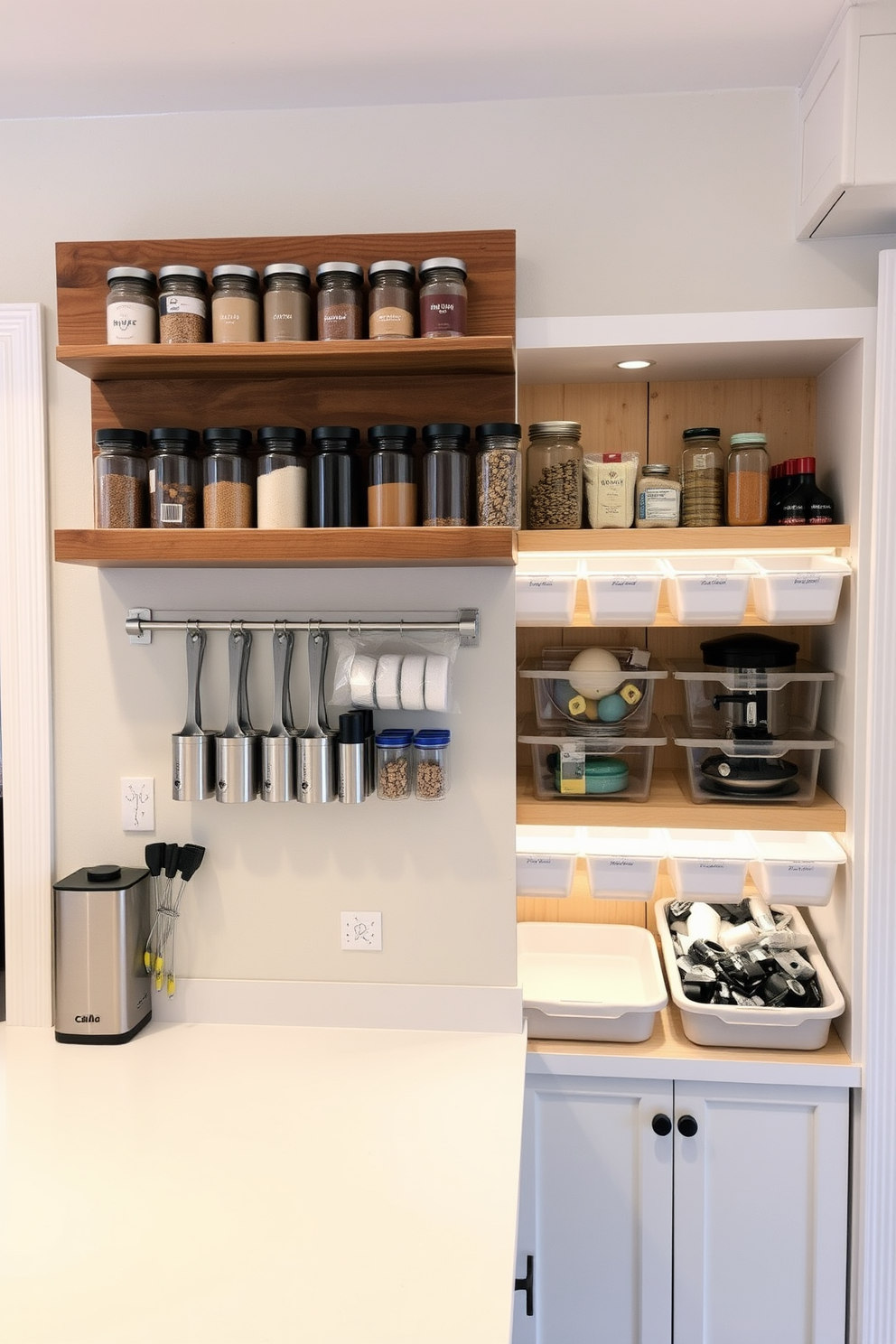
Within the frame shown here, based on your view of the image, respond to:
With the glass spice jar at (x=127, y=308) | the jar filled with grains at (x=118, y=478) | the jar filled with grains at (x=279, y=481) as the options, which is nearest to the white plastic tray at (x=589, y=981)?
the jar filled with grains at (x=279, y=481)

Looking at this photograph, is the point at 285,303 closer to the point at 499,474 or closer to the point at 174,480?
the point at 174,480

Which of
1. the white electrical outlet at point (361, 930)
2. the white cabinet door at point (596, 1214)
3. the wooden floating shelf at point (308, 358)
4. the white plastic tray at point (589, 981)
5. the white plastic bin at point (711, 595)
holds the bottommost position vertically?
the white cabinet door at point (596, 1214)

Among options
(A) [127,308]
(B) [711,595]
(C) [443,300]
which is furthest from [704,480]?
(A) [127,308]

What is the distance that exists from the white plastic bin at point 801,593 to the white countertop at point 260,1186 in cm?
95

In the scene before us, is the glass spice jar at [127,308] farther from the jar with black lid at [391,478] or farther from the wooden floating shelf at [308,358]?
the jar with black lid at [391,478]

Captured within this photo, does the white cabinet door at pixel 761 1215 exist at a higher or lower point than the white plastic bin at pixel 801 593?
lower

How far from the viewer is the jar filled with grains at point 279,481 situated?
1729 millimetres

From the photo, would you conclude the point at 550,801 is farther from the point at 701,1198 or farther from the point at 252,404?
the point at 252,404

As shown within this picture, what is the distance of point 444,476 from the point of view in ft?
5.65

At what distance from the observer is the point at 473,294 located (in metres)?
1.82

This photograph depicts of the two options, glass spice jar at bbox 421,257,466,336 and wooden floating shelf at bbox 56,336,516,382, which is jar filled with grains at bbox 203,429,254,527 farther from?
glass spice jar at bbox 421,257,466,336

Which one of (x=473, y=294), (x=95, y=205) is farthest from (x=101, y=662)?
(x=473, y=294)

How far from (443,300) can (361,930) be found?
3.87ft

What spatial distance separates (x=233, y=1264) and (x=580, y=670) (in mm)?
1189
